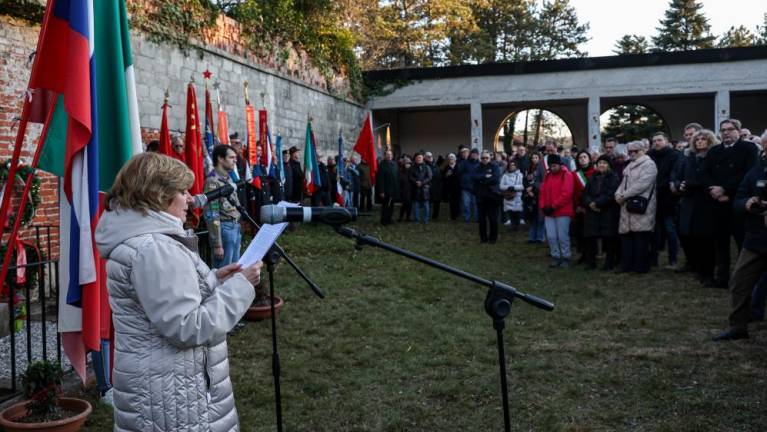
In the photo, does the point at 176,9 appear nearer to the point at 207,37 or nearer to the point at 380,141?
the point at 207,37

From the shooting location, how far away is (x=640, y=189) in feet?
28.2

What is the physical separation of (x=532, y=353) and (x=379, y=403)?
1658 mm

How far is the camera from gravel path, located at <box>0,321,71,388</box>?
4902 millimetres

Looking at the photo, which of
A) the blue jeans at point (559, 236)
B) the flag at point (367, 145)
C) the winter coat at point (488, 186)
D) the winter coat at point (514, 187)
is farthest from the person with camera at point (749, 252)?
the flag at point (367, 145)

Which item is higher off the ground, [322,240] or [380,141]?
[380,141]

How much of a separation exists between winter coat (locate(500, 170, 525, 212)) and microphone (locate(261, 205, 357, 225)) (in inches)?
434

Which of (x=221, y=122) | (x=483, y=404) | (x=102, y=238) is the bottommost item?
(x=483, y=404)

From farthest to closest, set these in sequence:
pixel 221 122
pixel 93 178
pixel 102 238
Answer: pixel 221 122, pixel 93 178, pixel 102 238

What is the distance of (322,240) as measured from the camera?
39.7 ft

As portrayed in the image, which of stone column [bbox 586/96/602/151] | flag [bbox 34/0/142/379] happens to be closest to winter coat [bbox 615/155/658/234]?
flag [bbox 34/0/142/379]

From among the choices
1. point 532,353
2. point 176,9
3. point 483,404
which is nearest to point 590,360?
point 532,353

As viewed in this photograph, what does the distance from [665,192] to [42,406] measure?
8.30 meters

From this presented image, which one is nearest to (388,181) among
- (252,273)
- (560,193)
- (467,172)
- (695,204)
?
(467,172)

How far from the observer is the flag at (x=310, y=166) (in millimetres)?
14242
